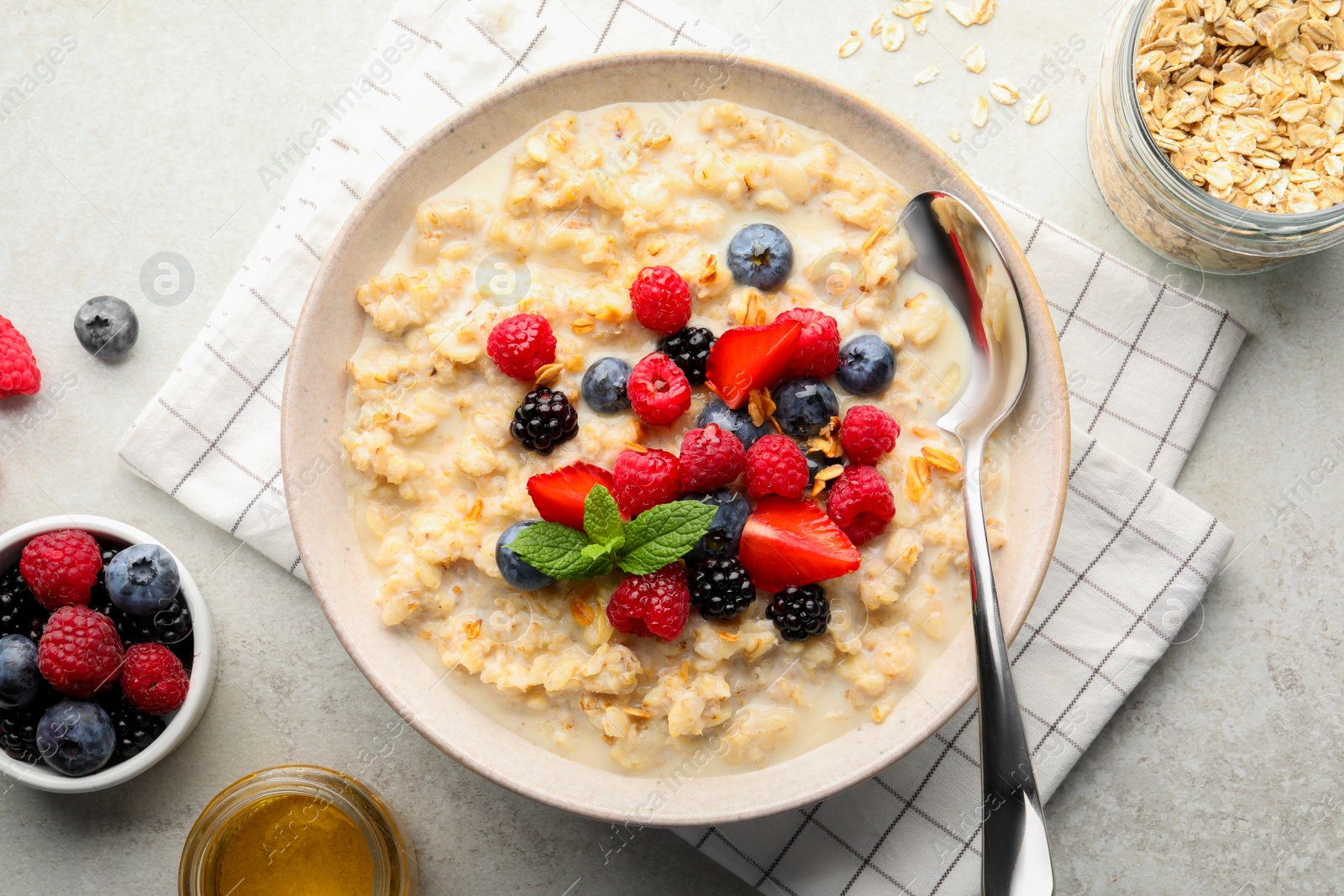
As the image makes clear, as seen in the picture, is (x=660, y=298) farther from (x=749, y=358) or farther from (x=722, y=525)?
(x=722, y=525)

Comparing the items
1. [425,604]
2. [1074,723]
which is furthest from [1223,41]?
[425,604]

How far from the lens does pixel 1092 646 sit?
222 centimetres

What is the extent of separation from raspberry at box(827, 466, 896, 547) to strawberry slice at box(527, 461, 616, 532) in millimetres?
410

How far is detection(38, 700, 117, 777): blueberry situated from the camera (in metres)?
2.00

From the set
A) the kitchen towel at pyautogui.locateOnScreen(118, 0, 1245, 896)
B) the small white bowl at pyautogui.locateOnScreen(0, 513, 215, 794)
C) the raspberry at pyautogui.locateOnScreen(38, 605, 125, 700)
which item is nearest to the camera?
the raspberry at pyautogui.locateOnScreen(38, 605, 125, 700)

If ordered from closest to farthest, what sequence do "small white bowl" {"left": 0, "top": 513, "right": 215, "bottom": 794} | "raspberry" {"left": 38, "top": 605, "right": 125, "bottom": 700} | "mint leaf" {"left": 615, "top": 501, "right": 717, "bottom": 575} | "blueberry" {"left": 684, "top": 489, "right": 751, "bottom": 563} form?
"mint leaf" {"left": 615, "top": 501, "right": 717, "bottom": 575}, "blueberry" {"left": 684, "top": 489, "right": 751, "bottom": 563}, "raspberry" {"left": 38, "top": 605, "right": 125, "bottom": 700}, "small white bowl" {"left": 0, "top": 513, "right": 215, "bottom": 794}

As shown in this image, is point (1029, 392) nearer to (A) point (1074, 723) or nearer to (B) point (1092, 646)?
(B) point (1092, 646)

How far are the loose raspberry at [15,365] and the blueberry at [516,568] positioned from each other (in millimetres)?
1269

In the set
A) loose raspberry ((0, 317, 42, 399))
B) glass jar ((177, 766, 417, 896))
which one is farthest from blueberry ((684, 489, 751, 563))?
loose raspberry ((0, 317, 42, 399))

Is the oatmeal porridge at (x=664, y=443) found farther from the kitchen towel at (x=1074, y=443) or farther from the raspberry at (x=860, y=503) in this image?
the kitchen towel at (x=1074, y=443)

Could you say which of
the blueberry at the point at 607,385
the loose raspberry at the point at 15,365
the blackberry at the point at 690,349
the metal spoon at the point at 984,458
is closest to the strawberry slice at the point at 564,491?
the blueberry at the point at 607,385

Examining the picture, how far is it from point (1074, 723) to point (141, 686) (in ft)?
6.62

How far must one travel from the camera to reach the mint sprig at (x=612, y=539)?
1.67 meters

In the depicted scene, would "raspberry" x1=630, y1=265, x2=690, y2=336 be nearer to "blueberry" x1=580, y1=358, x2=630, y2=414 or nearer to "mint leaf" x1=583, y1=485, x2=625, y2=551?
"blueberry" x1=580, y1=358, x2=630, y2=414
